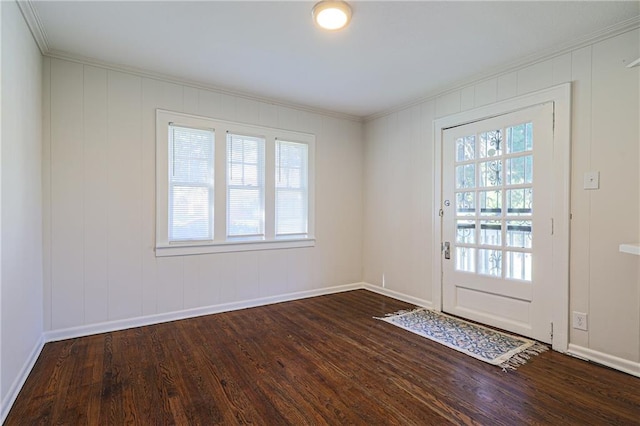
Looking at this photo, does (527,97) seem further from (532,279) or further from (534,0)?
(532,279)

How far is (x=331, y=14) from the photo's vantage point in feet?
7.52

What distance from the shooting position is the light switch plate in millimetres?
2607

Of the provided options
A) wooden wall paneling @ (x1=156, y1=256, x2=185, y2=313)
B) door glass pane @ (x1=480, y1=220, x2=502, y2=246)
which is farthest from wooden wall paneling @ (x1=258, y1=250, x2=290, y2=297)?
door glass pane @ (x1=480, y1=220, x2=502, y2=246)

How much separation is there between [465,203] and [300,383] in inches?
98.9

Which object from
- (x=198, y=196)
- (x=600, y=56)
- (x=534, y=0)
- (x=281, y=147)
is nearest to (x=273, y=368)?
(x=198, y=196)

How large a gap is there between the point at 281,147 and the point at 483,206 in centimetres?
251

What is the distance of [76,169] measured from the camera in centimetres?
308

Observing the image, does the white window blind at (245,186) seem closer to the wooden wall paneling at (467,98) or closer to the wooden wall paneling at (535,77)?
the wooden wall paneling at (467,98)

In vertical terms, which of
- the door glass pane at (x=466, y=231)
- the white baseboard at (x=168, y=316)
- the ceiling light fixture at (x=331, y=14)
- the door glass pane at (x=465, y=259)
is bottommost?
the white baseboard at (x=168, y=316)

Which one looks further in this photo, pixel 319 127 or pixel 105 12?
pixel 319 127

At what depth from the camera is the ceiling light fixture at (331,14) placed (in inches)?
87.9

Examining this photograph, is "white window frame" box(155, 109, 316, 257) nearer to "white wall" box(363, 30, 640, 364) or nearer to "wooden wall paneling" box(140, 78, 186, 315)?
"wooden wall paneling" box(140, 78, 186, 315)

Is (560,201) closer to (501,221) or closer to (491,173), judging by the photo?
(501,221)

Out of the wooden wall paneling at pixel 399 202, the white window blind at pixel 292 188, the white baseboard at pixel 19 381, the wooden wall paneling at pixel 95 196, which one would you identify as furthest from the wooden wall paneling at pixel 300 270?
the white baseboard at pixel 19 381
